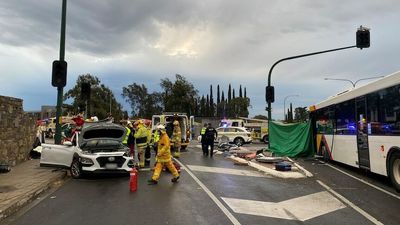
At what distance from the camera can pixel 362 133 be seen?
14.5m

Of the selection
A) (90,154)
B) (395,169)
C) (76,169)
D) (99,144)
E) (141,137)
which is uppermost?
(141,137)

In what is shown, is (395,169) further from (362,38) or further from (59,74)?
(362,38)

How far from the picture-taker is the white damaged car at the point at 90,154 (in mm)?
14125

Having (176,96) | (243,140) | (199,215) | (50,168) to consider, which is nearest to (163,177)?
(50,168)

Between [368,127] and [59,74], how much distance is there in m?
10.7

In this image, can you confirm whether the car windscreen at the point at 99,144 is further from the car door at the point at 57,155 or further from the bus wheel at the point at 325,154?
the bus wheel at the point at 325,154

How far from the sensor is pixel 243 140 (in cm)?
4016

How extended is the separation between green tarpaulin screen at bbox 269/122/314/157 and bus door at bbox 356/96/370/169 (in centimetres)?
710

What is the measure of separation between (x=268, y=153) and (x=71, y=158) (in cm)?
1131

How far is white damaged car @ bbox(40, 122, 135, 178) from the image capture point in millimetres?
14125

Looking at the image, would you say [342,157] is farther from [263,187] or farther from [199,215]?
[199,215]

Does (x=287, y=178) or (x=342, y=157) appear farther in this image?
(x=342, y=157)

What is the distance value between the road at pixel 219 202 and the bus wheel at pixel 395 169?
24 cm

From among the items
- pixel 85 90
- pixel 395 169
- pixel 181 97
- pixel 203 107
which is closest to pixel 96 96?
pixel 181 97
